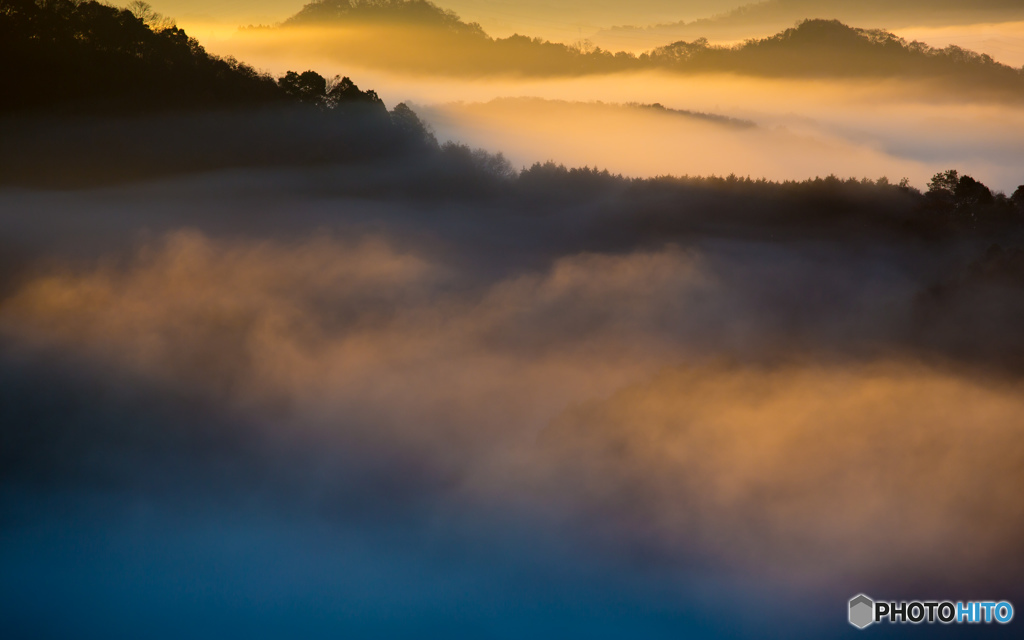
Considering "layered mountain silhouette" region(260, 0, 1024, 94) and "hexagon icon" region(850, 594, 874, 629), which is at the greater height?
"layered mountain silhouette" region(260, 0, 1024, 94)

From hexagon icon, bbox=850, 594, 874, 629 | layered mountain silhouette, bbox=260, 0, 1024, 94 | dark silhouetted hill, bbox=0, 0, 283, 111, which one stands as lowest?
hexagon icon, bbox=850, 594, 874, 629

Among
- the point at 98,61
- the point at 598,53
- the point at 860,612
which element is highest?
the point at 598,53

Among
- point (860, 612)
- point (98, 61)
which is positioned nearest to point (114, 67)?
point (98, 61)

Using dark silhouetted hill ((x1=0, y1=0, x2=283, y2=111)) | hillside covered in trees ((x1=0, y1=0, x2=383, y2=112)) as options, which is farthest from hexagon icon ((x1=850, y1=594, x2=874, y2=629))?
dark silhouetted hill ((x1=0, y1=0, x2=283, y2=111))

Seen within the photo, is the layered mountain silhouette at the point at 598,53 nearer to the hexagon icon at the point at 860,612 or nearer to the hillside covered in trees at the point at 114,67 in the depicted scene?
the hillside covered in trees at the point at 114,67

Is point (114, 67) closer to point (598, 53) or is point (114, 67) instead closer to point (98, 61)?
point (98, 61)

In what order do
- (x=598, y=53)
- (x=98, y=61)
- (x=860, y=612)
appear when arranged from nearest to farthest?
(x=860, y=612)
(x=98, y=61)
(x=598, y=53)

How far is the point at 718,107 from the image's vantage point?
328 feet

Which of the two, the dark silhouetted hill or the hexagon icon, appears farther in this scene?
the dark silhouetted hill

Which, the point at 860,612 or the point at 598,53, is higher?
the point at 598,53

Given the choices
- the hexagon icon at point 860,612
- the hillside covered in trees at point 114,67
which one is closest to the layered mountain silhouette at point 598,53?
the hillside covered in trees at point 114,67

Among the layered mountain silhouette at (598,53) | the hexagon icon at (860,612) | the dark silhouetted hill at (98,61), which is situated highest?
the layered mountain silhouette at (598,53)

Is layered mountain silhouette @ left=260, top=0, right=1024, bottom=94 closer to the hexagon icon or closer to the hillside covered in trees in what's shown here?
the hillside covered in trees

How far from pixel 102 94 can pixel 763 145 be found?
88.6 metres
